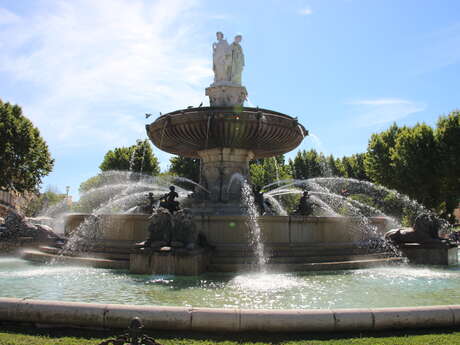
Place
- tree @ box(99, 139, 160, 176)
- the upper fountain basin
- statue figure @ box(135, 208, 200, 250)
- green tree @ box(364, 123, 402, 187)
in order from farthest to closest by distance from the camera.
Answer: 1. tree @ box(99, 139, 160, 176)
2. green tree @ box(364, 123, 402, 187)
3. the upper fountain basin
4. statue figure @ box(135, 208, 200, 250)

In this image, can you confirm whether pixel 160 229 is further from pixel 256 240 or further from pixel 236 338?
pixel 236 338

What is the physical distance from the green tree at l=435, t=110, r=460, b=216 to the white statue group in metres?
17.6

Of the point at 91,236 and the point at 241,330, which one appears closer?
the point at 241,330

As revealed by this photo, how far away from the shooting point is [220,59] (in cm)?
1596

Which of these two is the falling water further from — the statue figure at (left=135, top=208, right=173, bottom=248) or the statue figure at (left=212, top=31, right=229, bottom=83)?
the statue figure at (left=212, top=31, right=229, bottom=83)

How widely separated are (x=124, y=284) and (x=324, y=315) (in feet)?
13.4

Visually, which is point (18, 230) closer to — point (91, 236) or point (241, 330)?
point (91, 236)

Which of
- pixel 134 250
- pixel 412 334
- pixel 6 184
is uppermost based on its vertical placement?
pixel 6 184

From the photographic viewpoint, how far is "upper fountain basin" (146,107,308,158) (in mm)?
13039

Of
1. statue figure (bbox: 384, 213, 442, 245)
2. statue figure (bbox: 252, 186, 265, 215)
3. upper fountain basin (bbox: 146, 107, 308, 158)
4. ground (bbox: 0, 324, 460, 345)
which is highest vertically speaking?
upper fountain basin (bbox: 146, 107, 308, 158)

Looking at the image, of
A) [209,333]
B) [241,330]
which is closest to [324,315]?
[241,330]

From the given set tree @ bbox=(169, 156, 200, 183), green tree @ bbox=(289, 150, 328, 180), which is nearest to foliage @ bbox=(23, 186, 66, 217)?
tree @ bbox=(169, 156, 200, 183)

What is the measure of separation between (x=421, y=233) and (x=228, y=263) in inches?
263

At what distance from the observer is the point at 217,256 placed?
9.66m
